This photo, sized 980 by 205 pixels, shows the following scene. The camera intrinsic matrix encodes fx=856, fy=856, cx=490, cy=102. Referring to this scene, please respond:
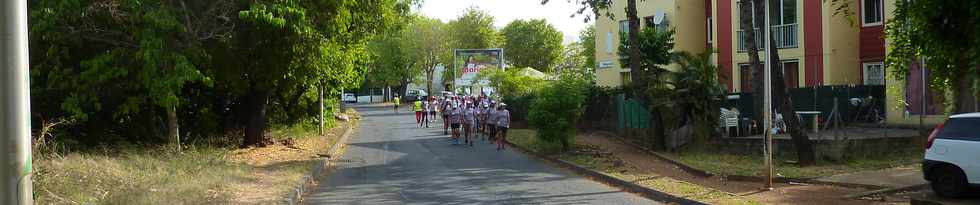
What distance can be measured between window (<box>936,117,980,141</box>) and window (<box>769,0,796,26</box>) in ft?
47.6

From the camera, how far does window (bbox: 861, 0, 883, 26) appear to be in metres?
22.8

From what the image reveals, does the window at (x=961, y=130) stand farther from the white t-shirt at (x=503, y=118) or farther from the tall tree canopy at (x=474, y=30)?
the tall tree canopy at (x=474, y=30)

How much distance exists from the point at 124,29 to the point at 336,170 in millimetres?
4530

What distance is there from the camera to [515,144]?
21.9 m

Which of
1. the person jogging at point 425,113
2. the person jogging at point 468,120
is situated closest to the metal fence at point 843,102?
the person jogging at point 468,120

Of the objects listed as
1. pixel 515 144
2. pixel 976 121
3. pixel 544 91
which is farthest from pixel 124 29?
pixel 976 121

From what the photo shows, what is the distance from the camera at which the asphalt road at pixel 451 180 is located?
11.5 m

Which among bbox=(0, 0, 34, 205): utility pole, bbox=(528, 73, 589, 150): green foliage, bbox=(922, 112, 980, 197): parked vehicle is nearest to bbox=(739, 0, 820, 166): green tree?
bbox=(528, 73, 589, 150): green foliage

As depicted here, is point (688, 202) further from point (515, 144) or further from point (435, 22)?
point (435, 22)

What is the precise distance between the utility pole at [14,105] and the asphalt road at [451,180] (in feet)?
19.2

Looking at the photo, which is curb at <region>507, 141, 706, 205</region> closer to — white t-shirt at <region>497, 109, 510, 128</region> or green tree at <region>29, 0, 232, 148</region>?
white t-shirt at <region>497, 109, 510, 128</region>

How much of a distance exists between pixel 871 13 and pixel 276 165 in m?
16.3

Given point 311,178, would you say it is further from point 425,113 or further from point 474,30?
point 474,30

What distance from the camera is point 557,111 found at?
1883 cm
